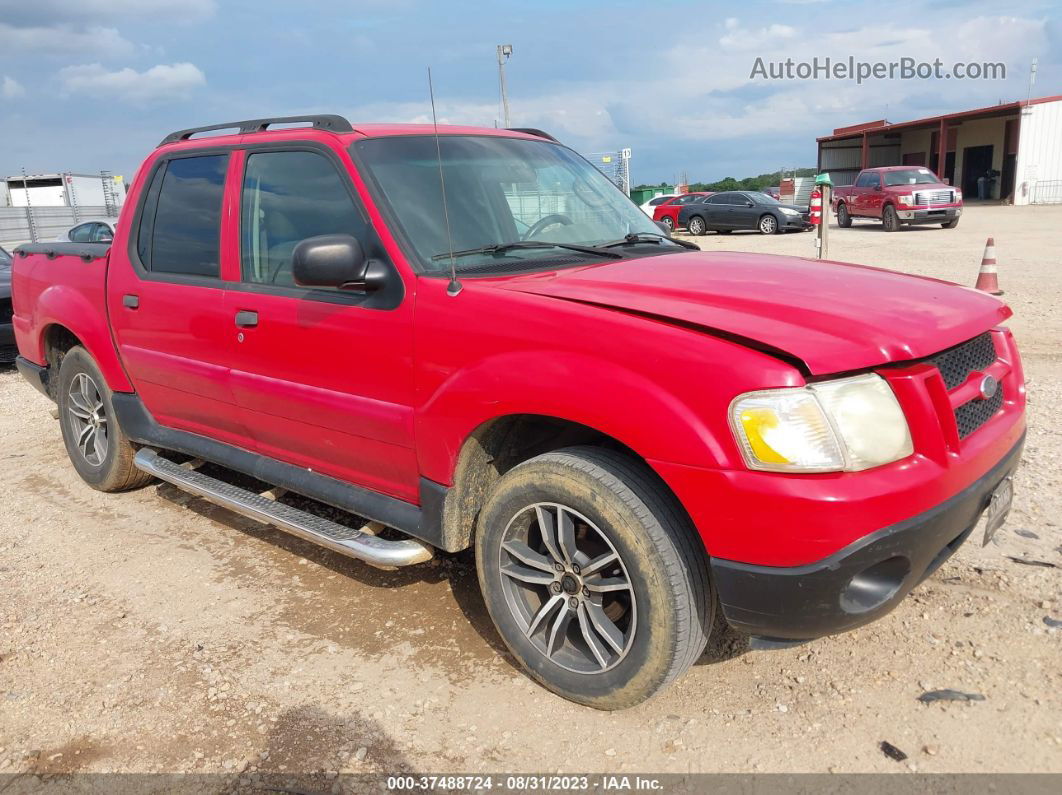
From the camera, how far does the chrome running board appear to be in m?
3.16

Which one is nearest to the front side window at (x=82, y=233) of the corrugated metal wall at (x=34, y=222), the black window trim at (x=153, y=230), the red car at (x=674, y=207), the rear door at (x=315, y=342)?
the black window trim at (x=153, y=230)

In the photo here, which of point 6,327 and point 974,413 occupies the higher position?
point 974,413

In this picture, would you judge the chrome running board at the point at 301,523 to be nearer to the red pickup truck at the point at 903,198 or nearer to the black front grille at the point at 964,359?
the black front grille at the point at 964,359

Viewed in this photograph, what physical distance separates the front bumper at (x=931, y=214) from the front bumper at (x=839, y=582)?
73.8ft

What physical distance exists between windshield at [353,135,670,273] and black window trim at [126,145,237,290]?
0.90 metres

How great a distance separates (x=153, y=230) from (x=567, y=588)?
9.63 ft

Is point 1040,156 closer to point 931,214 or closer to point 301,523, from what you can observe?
point 931,214

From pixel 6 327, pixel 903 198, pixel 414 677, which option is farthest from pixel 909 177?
pixel 414 677

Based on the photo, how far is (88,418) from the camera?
5.04 meters

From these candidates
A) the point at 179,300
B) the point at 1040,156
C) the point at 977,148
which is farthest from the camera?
the point at 977,148

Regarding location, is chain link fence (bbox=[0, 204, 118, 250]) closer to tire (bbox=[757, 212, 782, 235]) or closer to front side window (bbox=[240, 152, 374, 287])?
tire (bbox=[757, 212, 782, 235])

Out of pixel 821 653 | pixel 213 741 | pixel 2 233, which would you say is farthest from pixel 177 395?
pixel 2 233

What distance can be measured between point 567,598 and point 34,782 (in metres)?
1.76

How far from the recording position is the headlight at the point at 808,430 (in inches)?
87.9
